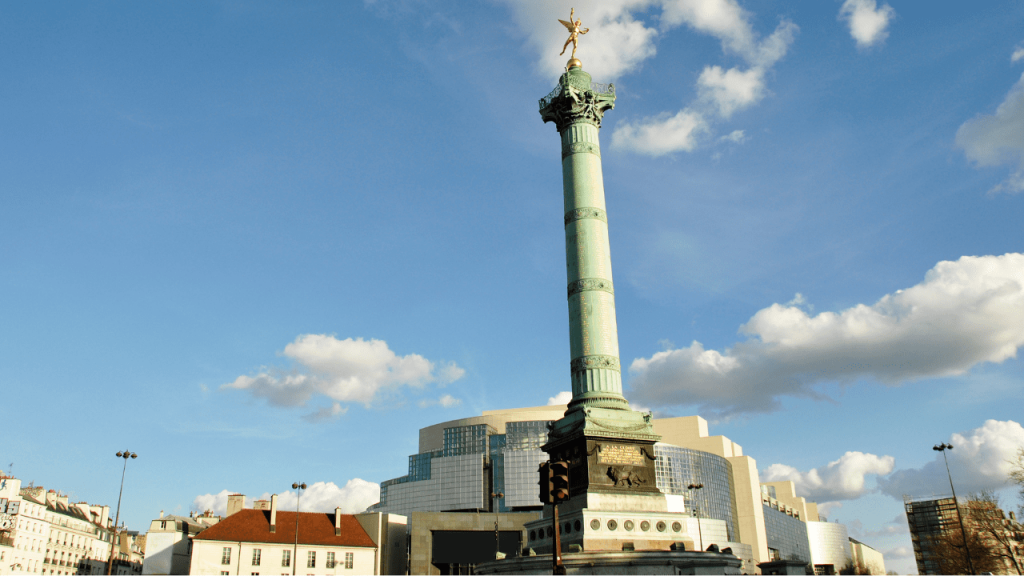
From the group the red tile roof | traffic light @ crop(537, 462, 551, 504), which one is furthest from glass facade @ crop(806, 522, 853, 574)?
traffic light @ crop(537, 462, 551, 504)

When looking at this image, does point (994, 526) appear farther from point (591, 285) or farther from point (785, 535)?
point (785, 535)

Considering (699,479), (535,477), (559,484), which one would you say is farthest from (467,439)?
(559,484)

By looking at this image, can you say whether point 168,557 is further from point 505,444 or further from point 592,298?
point 505,444

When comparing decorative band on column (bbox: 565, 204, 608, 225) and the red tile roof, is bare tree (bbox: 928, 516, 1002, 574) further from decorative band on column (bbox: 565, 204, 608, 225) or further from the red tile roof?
the red tile roof

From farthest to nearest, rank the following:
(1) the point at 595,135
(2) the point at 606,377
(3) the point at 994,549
→ 1. (3) the point at 994,549
2. (1) the point at 595,135
3. (2) the point at 606,377

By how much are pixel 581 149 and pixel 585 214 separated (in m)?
4.73

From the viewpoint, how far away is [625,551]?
117 feet

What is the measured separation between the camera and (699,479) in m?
117

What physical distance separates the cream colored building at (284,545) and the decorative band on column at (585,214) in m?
31.9

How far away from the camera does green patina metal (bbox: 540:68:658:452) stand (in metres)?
41.0

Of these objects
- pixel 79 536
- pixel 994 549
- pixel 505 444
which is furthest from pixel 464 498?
pixel 994 549

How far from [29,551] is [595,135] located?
68.6 metres

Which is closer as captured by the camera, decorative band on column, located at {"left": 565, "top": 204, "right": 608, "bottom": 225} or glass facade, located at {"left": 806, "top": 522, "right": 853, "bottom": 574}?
decorative band on column, located at {"left": 565, "top": 204, "right": 608, "bottom": 225}

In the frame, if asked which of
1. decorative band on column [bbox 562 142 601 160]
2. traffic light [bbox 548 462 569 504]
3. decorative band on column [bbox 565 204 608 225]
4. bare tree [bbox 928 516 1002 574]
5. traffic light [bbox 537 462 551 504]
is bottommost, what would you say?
bare tree [bbox 928 516 1002 574]
